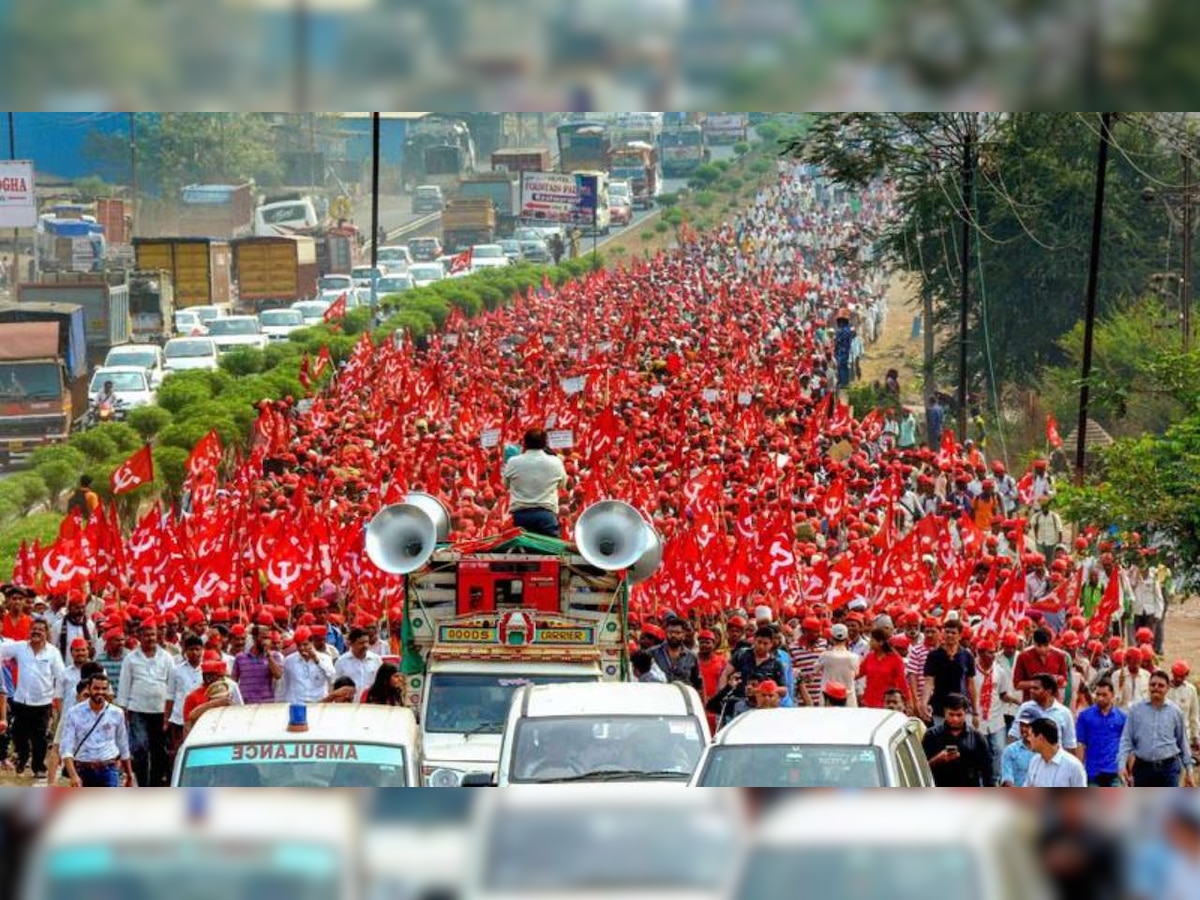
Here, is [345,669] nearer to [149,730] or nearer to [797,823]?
[149,730]

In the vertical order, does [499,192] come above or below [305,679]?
above

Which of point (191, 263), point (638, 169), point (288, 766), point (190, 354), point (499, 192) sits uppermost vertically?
point (638, 169)

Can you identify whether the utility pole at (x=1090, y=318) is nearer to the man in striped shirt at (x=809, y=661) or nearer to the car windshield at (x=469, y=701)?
the man in striped shirt at (x=809, y=661)

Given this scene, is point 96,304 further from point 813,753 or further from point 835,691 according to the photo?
point 813,753

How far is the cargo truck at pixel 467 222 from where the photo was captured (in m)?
31.1

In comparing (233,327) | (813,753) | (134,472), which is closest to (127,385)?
(233,327)

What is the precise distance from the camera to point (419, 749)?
14133 mm

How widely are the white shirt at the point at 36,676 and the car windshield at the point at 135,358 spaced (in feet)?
48.4

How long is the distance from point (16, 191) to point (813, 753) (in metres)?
15.7

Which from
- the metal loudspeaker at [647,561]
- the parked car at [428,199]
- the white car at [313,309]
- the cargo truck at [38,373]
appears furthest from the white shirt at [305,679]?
the white car at [313,309]

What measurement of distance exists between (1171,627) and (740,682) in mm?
10407

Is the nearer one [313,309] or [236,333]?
[313,309]

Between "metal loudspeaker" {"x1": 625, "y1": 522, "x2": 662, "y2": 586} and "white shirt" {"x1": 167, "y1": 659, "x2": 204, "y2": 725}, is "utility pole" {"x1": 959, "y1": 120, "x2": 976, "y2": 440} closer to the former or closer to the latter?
"metal loudspeaker" {"x1": 625, "y1": 522, "x2": 662, "y2": 586}

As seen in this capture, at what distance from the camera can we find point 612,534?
18812 millimetres
